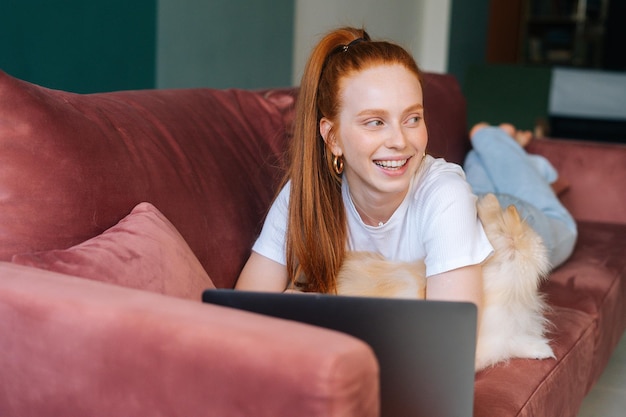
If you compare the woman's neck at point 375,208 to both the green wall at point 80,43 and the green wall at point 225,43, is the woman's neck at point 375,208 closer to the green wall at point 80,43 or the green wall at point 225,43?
the green wall at point 80,43

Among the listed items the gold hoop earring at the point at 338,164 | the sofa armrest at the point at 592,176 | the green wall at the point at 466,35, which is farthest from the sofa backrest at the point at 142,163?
the green wall at the point at 466,35

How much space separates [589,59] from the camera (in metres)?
8.81

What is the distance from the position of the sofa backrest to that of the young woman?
119mm

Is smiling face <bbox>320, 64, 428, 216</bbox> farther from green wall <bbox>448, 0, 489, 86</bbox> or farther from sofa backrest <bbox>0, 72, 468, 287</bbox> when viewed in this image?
green wall <bbox>448, 0, 489, 86</bbox>

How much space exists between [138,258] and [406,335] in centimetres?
52

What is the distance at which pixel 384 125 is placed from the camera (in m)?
1.60

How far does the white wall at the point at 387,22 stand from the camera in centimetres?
430

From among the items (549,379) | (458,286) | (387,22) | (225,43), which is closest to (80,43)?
(225,43)

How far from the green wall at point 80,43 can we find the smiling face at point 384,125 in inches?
55.7

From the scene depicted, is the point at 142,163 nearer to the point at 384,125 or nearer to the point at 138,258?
the point at 138,258

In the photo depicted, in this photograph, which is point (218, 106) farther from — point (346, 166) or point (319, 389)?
point (319, 389)

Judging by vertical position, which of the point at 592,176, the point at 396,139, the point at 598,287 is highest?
the point at 396,139

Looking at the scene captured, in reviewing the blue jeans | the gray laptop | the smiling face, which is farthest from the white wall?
the gray laptop

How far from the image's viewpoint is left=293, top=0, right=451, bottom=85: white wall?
4.30 m
